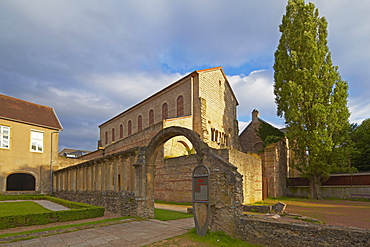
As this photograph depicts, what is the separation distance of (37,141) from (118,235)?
71.6 ft

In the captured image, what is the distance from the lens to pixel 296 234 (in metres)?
6.01

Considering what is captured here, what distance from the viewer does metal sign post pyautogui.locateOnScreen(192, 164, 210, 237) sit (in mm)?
7854

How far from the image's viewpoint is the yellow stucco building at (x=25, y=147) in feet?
76.1

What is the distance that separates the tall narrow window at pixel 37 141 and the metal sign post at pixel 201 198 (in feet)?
75.9

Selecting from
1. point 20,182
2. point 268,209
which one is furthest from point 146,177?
point 20,182

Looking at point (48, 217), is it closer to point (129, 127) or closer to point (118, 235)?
point (118, 235)

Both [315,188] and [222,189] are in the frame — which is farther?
[315,188]

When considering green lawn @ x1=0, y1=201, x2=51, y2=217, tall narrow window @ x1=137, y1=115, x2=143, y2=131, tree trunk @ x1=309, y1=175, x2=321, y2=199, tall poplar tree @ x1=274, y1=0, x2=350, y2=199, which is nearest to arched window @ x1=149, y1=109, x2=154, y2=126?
tall narrow window @ x1=137, y1=115, x2=143, y2=131

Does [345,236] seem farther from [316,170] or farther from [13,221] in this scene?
[316,170]

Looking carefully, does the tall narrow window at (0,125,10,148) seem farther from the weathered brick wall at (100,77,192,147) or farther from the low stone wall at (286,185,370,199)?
the low stone wall at (286,185,370,199)

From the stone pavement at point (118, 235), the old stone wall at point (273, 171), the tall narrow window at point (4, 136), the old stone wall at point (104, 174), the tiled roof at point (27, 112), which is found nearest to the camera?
the stone pavement at point (118, 235)

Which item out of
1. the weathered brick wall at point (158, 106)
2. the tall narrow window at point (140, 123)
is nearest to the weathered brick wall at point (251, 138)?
the weathered brick wall at point (158, 106)

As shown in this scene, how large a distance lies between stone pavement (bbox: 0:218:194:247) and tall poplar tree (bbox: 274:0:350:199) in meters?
16.8

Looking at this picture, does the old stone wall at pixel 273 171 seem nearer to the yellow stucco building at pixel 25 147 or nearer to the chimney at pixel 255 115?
the chimney at pixel 255 115
